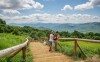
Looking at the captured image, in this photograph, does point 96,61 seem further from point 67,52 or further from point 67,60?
point 67,52

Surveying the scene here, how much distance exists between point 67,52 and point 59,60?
90.6 inches

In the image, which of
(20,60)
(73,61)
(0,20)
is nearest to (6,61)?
(20,60)

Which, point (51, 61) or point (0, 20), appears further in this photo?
point (0, 20)

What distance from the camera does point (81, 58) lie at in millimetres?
11102

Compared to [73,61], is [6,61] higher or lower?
higher

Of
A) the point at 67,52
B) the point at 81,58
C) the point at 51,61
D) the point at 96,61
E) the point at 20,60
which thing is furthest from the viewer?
the point at 67,52

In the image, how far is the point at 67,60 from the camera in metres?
10.7

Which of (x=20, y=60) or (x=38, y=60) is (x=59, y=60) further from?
(x=20, y=60)

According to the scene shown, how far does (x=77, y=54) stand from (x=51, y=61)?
194 centimetres

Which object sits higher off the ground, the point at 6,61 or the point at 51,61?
the point at 6,61

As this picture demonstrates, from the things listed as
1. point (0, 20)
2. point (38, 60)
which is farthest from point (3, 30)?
point (38, 60)

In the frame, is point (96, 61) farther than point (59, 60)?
No

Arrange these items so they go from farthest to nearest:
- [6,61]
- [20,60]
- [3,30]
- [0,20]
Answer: [0,20]
[3,30]
[20,60]
[6,61]

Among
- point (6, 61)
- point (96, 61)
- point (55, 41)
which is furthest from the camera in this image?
point (55, 41)
